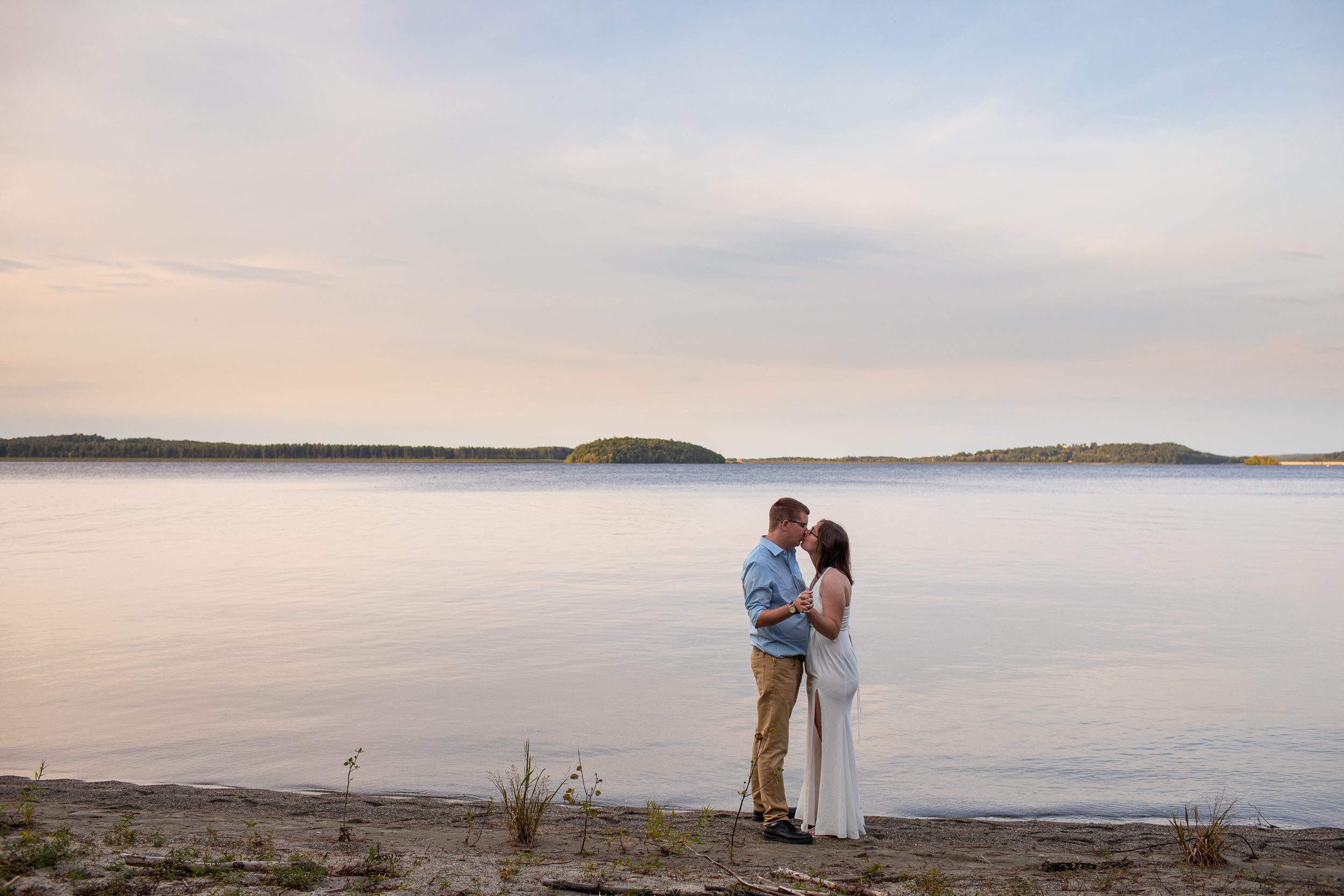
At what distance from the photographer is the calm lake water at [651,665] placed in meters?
8.78

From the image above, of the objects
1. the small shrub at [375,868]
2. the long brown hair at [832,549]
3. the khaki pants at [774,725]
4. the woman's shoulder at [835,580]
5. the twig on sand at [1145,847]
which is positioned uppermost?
→ the long brown hair at [832,549]

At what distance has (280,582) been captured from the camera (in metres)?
20.8

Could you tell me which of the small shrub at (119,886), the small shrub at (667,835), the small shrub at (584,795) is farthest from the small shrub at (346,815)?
the small shrub at (667,835)

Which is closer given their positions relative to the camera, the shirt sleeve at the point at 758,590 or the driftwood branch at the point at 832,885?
the driftwood branch at the point at 832,885

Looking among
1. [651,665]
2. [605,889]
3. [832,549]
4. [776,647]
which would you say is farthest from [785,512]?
[651,665]

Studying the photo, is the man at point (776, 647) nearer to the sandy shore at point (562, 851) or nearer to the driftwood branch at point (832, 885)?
the sandy shore at point (562, 851)

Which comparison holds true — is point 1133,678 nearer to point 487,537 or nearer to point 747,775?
point 747,775

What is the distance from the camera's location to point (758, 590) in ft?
21.7

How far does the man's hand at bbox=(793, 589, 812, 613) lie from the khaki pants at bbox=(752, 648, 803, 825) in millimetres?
617

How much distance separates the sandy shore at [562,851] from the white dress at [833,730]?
0.78ft

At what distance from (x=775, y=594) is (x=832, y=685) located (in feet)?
2.39

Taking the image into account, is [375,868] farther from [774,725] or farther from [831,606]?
[831,606]

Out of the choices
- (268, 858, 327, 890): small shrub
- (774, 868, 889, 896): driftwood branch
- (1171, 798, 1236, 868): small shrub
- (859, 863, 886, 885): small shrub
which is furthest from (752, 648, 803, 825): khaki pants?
(268, 858, 327, 890): small shrub

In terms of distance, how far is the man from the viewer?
21.5 feet
